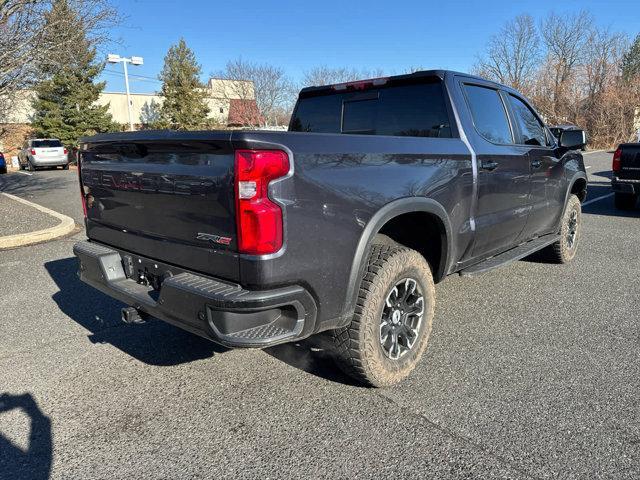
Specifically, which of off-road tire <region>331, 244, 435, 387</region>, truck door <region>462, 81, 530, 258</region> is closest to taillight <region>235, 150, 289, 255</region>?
off-road tire <region>331, 244, 435, 387</region>

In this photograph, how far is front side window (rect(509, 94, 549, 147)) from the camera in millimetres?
4484

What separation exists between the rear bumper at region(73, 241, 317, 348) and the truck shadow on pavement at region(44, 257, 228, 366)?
954mm

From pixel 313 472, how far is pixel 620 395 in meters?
1.95

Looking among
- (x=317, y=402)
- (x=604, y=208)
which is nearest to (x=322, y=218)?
(x=317, y=402)

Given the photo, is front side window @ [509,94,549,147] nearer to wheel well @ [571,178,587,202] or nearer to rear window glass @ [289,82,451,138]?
wheel well @ [571,178,587,202]

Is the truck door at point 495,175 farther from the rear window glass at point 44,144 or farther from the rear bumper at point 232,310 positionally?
the rear window glass at point 44,144

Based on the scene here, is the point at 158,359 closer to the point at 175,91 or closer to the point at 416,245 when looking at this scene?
the point at 416,245

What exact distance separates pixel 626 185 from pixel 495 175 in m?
6.69

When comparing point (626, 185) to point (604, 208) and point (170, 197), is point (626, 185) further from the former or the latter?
point (170, 197)

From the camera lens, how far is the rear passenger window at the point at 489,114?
3.79 metres

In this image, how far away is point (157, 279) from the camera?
9.16ft

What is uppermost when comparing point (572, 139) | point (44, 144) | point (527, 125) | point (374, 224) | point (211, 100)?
point (211, 100)

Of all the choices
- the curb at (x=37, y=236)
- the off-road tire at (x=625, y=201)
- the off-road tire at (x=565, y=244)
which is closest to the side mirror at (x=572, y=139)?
the off-road tire at (x=565, y=244)

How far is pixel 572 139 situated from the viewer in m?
4.89
